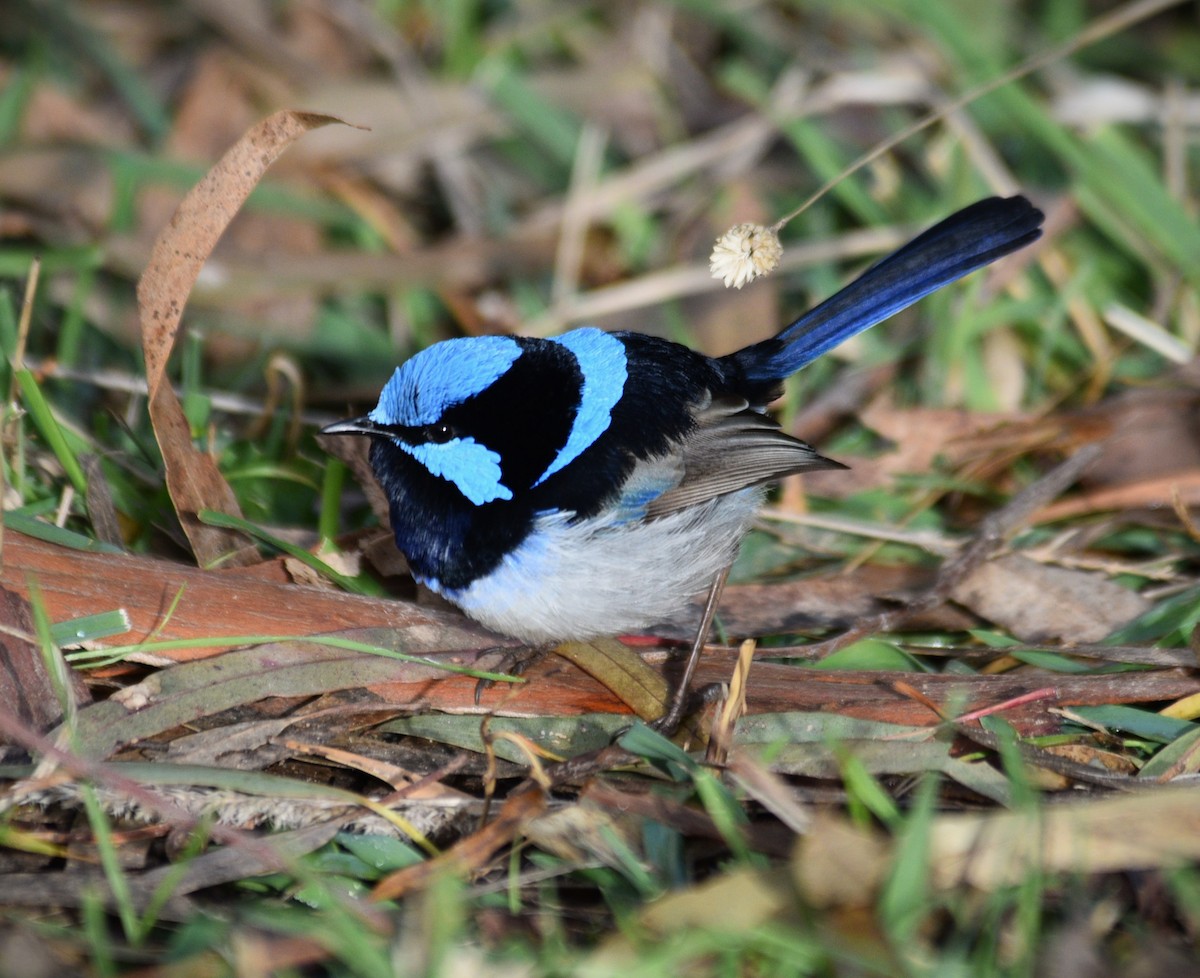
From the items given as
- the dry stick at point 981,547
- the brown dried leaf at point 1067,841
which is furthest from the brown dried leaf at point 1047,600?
the brown dried leaf at point 1067,841

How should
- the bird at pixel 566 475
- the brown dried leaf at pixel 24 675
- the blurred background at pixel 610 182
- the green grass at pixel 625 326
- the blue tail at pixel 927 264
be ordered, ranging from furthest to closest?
the blurred background at pixel 610 182
the blue tail at pixel 927 264
the bird at pixel 566 475
the brown dried leaf at pixel 24 675
the green grass at pixel 625 326

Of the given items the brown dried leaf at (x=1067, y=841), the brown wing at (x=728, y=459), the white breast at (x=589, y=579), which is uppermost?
the brown wing at (x=728, y=459)

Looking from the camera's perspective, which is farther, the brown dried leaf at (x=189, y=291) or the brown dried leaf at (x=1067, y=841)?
the brown dried leaf at (x=189, y=291)

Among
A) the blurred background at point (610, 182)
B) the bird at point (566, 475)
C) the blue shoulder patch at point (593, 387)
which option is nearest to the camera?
the bird at point (566, 475)

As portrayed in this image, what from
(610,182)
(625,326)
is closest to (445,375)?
(625,326)

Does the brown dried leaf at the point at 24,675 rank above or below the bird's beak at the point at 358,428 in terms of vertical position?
below

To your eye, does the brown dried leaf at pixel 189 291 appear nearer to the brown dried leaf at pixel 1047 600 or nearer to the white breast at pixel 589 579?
the white breast at pixel 589 579

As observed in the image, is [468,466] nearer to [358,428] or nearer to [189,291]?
[358,428]
